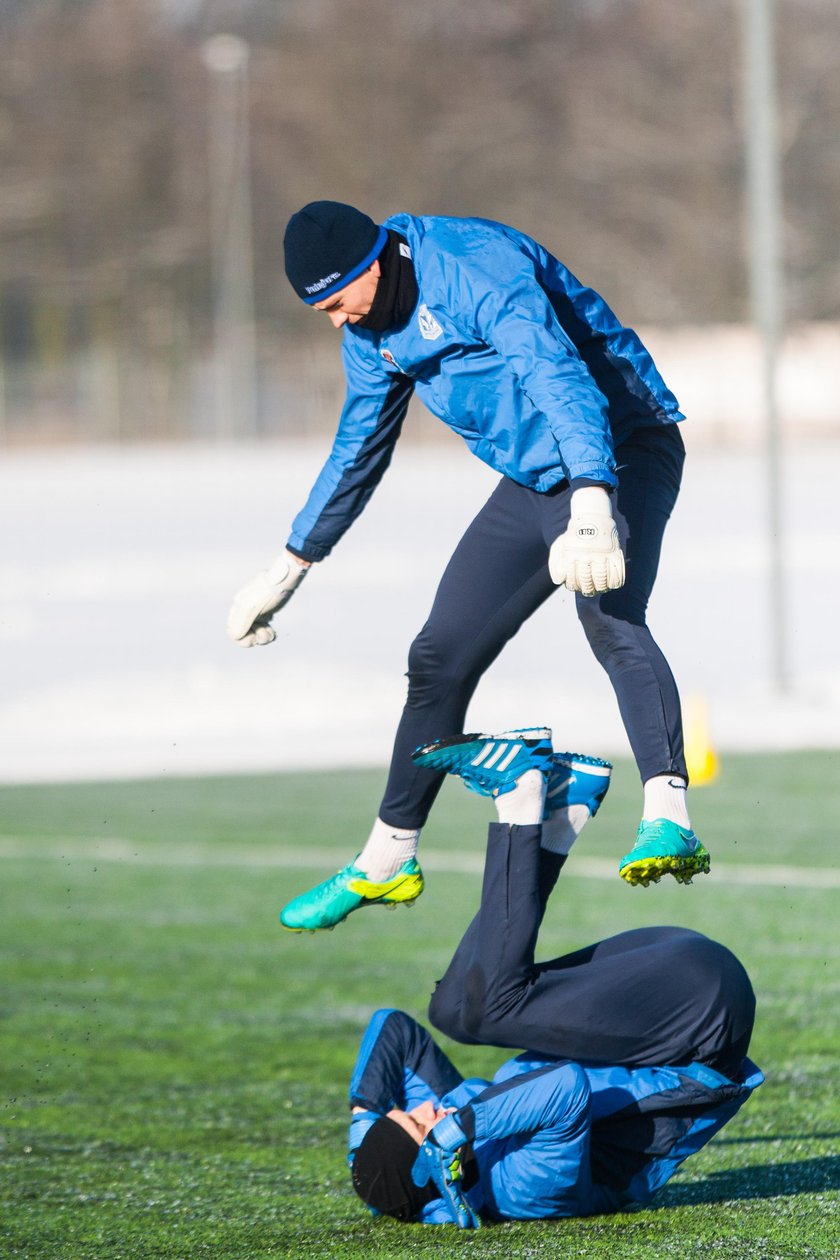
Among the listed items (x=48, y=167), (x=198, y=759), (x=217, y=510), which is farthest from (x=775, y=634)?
(x=48, y=167)

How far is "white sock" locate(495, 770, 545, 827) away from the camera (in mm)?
3826

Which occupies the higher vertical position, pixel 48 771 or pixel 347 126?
pixel 347 126

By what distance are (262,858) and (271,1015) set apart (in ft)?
10.6

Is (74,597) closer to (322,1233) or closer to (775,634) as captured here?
(775,634)

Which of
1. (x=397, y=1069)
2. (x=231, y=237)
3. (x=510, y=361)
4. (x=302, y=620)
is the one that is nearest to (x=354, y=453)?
(x=510, y=361)

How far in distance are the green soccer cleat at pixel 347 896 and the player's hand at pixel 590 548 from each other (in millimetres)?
1043

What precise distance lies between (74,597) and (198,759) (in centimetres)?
1020

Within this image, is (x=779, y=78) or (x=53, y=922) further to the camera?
(x=779, y=78)

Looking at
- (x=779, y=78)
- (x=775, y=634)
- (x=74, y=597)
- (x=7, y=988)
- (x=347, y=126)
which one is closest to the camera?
(x=7, y=988)

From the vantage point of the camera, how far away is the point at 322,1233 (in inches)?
152

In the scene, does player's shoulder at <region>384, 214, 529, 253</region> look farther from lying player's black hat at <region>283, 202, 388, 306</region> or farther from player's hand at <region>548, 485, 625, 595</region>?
player's hand at <region>548, 485, 625, 595</region>

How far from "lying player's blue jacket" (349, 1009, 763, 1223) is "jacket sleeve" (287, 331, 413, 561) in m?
1.13

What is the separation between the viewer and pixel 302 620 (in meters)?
23.2

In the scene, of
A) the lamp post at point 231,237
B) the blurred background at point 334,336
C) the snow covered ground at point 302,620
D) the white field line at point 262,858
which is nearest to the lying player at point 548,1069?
the white field line at point 262,858
